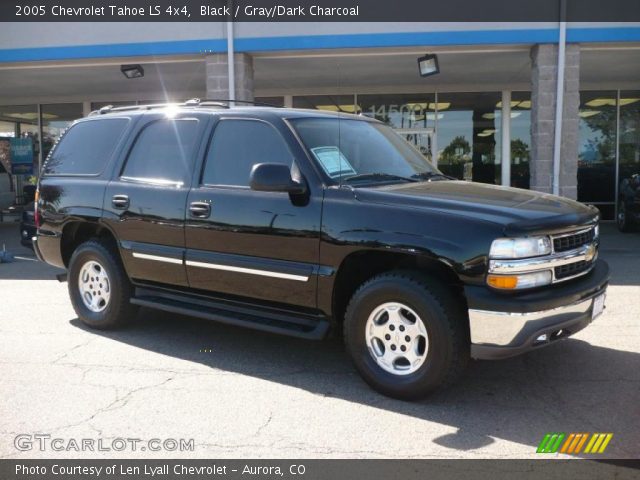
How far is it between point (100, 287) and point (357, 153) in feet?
9.04

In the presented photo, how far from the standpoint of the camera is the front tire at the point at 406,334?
12.3 feet

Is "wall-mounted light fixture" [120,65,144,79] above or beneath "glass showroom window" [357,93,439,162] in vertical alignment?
above

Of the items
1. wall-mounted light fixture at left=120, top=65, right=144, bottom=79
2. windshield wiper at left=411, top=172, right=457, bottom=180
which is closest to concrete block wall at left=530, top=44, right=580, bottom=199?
windshield wiper at left=411, top=172, right=457, bottom=180

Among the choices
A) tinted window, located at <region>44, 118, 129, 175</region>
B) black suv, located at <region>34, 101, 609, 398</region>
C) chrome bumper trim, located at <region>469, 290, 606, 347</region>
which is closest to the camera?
chrome bumper trim, located at <region>469, 290, 606, 347</region>

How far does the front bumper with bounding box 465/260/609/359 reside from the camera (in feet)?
11.7

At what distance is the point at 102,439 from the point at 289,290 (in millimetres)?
1560

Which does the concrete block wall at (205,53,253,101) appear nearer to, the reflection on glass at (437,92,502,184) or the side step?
the side step

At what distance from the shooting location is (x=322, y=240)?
4195 millimetres

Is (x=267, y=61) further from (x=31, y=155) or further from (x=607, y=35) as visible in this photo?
(x=31, y=155)

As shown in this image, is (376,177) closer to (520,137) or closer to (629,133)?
(520,137)

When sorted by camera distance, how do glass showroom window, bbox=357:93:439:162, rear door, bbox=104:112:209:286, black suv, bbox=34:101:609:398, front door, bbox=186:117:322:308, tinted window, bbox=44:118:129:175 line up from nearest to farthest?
black suv, bbox=34:101:609:398
front door, bbox=186:117:322:308
rear door, bbox=104:112:209:286
tinted window, bbox=44:118:129:175
glass showroom window, bbox=357:93:439:162
